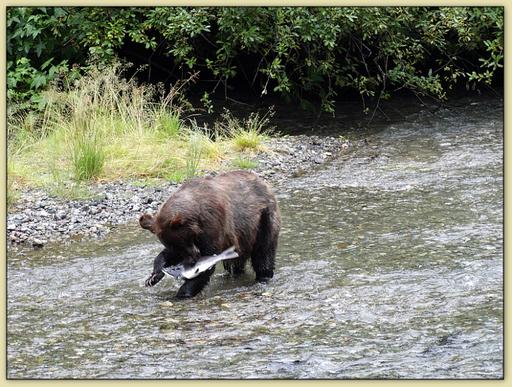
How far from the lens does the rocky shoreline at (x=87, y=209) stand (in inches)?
409

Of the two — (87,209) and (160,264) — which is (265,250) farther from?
(87,209)

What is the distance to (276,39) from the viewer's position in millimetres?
16234

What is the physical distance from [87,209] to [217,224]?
366 centimetres

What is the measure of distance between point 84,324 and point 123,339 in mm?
566

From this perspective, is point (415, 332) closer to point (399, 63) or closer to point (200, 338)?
point (200, 338)

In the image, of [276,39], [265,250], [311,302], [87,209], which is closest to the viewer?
[311,302]

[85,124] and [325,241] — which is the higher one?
[85,124]

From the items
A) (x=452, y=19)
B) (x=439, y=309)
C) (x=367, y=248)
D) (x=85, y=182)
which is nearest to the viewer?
(x=439, y=309)

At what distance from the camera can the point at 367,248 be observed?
968 centimetres

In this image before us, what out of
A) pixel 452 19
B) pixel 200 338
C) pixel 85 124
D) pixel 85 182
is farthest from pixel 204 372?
pixel 452 19

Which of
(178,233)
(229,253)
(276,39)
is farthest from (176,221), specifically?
(276,39)

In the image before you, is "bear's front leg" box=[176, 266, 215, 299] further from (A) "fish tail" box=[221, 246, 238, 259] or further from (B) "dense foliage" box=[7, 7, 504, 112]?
(B) "dense foliage" box=[7, 7, 504, 112]

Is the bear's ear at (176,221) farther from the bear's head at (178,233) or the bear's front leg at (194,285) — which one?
the bear's front leg at (194,285)

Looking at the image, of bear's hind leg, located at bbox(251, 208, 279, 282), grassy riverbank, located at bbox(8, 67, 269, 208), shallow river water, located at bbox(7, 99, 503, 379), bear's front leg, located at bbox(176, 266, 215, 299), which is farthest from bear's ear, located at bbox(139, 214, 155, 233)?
grassy riverbank, located at bbox(8, 67, 269, 208)
